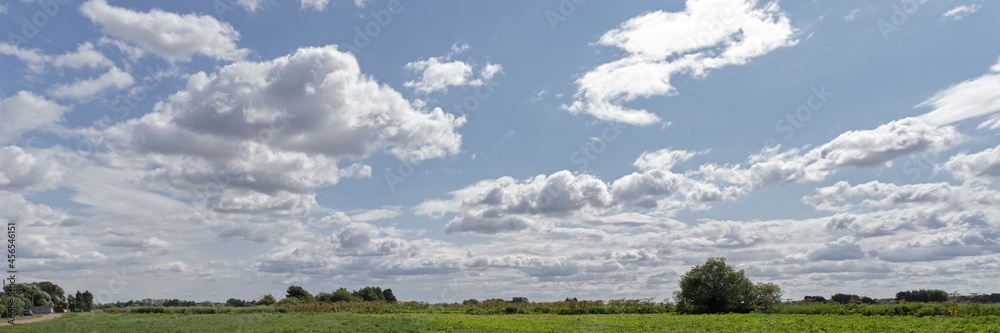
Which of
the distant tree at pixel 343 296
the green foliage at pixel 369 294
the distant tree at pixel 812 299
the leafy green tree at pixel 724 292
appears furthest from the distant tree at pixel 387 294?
the distant tree at pixel 812 299

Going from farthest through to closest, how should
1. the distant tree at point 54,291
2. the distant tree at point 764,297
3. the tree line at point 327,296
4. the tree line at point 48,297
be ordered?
the distant tree at point 54,291 < the tree line at point 327,296 < the tree line at point 48,297 < the distant tree at point 764,297

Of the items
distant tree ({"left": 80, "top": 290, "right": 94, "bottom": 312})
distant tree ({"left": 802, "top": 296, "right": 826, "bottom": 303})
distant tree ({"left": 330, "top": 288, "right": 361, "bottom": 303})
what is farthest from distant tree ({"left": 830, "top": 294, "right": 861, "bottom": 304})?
distant tree ({"left": 80, "top": 290, "right": 94, "bottom": 312})

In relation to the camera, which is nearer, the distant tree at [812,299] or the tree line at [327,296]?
the distant tree at [812,299]

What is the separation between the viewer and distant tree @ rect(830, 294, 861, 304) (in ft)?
168

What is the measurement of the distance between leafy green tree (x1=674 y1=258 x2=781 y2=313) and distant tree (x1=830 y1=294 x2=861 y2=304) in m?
5.94

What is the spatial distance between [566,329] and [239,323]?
28356mm

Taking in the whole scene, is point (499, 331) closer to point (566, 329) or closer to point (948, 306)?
point (566, 329)

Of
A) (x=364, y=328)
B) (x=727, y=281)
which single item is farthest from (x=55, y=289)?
(x=727, y=281)

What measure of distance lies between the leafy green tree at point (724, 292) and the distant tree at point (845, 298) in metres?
5.94

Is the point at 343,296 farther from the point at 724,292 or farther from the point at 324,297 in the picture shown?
the point at 724,292

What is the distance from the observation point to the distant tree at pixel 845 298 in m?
51.3

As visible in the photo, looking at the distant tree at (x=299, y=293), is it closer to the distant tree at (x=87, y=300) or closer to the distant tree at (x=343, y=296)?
the distant tree at (x=343, y=296)

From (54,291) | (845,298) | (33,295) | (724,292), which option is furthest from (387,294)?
(845,298)

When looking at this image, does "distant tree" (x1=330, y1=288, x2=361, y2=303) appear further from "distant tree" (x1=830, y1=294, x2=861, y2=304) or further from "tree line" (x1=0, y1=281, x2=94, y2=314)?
"distant tree" (x1=830, y1=294, x2=861, y2=304)
